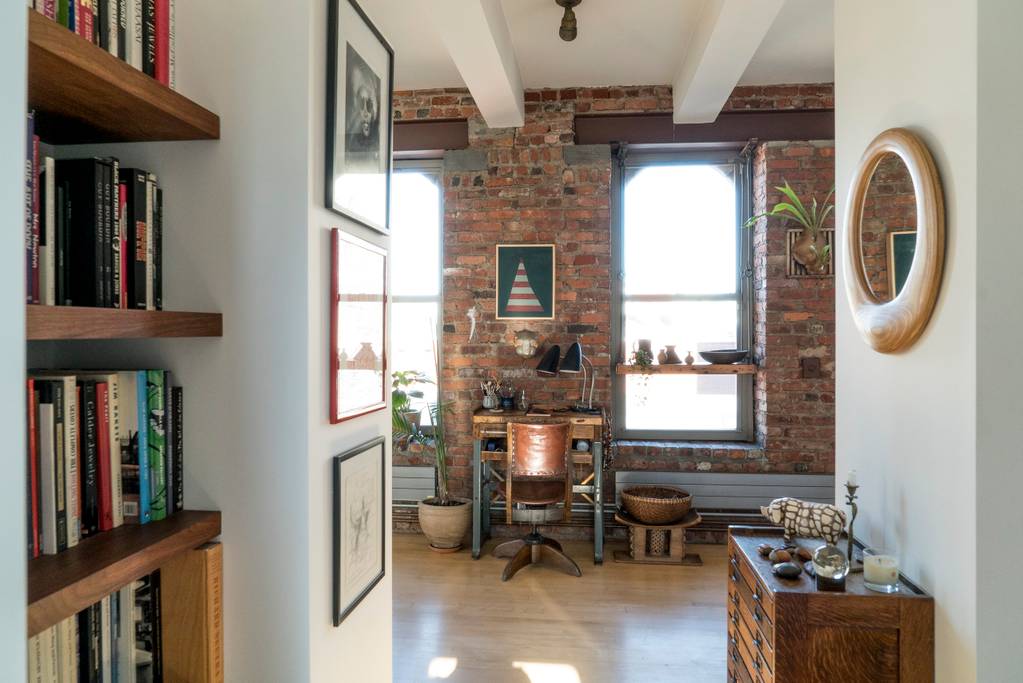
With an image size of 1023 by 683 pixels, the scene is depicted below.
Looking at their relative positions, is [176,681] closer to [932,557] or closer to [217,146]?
[217,146]

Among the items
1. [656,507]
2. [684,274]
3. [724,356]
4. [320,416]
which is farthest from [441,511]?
[320,416]

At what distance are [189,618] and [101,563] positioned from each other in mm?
358

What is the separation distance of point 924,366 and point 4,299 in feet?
6.34

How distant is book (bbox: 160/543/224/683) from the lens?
131 cm

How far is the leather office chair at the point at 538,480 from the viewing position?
3611 mm

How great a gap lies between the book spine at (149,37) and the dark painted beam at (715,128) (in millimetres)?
3481

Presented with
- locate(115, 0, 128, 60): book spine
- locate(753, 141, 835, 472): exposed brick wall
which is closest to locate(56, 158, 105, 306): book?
locate(115, 0, 128, 60): book spine

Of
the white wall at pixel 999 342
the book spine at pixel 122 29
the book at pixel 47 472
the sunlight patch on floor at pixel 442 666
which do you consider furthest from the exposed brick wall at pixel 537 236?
the book at pixel 47 472

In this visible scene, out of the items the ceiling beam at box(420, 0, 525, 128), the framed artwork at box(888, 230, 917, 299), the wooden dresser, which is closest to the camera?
the wooden dresser

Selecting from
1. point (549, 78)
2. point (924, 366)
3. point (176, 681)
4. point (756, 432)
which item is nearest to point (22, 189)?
point (176, 681)

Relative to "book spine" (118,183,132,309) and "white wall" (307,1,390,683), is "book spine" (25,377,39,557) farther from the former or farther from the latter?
"white wall" (307,1,390,683)

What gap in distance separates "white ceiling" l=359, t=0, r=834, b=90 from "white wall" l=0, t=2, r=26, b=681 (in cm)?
275

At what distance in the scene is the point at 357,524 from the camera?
163cm

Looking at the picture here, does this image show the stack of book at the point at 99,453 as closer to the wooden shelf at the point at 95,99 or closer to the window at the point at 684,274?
the wooden shelf at the point at 95,99
